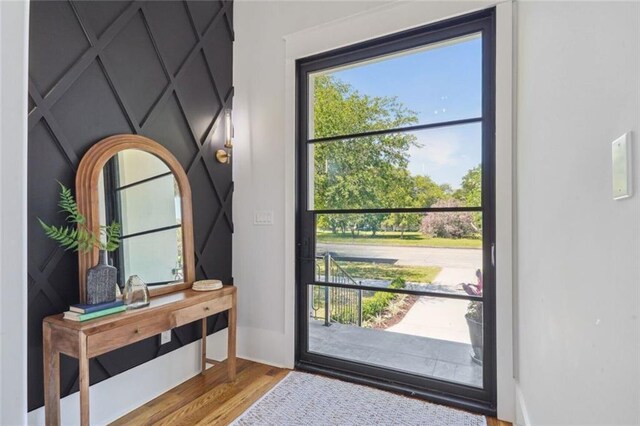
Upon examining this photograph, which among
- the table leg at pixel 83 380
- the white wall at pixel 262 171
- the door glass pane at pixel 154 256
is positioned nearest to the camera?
the table leg at pixel 83 380

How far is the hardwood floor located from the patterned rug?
10 cm

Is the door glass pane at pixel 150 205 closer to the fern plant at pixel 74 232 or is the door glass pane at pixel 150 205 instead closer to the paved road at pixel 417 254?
the fern plant at pixel 74 232

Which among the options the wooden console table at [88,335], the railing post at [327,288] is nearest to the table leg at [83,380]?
the wooden console table at [88,335]

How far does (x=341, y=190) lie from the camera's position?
255 cm

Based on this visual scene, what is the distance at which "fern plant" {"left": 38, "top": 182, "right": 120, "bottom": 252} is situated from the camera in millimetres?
1656

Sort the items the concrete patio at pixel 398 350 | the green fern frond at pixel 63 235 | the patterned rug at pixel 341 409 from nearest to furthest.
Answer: the green fern frond at pixel 63 235
the patterned rug at pixel 341 409
the concrete patio at pixel 398 350

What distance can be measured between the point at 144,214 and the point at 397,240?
179cm

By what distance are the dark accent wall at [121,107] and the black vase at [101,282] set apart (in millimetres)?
186

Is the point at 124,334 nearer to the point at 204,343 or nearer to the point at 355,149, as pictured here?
the point at 204,343

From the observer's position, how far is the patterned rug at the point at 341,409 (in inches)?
75.8

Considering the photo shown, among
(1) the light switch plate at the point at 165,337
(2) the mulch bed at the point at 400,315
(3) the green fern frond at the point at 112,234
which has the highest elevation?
(3) the green fern frond at the point at 112,234
